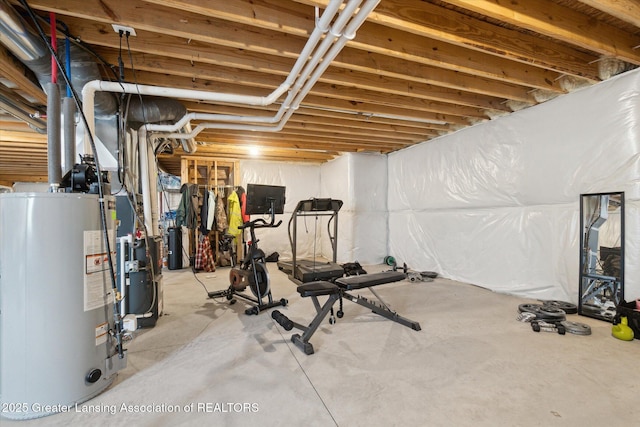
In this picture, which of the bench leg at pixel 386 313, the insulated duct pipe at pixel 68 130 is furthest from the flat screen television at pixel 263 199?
the insulated duct pipe at pixel 68 130

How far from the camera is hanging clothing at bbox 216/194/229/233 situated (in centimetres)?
610

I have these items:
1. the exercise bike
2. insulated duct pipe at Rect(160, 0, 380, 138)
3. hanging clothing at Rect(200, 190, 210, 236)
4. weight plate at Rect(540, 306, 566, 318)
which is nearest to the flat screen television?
the exercise bike

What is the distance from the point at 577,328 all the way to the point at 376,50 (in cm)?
306

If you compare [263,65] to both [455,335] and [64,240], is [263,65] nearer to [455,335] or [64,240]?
[64,240]

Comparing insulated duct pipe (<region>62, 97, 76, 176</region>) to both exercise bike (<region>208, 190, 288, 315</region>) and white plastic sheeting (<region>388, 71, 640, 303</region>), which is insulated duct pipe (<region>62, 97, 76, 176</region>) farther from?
white plastic sheeting (<region>388, 71, 640, 303</region>)

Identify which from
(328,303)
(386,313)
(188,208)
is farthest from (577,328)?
(188,208)

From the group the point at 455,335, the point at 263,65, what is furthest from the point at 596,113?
the point at 263,65

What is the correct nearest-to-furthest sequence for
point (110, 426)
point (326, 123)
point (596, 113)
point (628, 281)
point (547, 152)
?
point (110, 426), point (628, 281), point (596, 113), point (547, 152), point (326, 123)

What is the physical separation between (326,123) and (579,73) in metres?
2.88

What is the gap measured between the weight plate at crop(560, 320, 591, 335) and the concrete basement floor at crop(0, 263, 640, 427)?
0.06m

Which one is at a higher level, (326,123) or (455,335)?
(326,123)

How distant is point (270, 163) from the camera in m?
6.97

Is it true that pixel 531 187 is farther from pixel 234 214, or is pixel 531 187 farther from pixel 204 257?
pixel 204 257

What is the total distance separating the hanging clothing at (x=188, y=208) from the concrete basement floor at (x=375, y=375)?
3037mm
